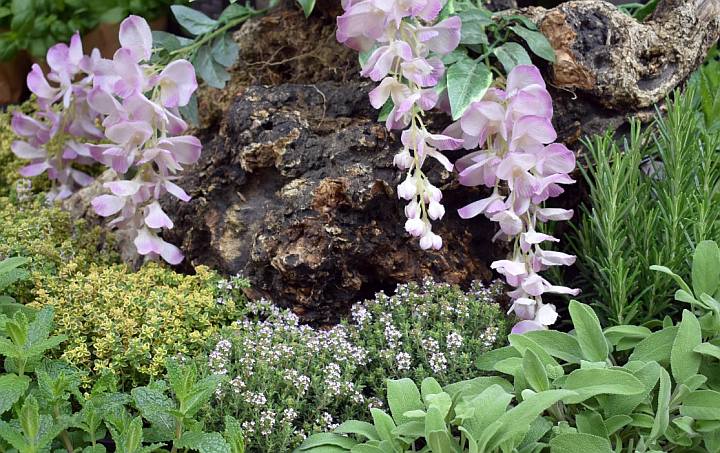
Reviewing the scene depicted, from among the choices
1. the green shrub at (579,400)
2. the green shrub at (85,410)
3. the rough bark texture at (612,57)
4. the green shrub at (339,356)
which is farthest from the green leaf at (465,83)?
the green shrub at (85,410)

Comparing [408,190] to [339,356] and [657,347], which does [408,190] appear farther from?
[657,347]

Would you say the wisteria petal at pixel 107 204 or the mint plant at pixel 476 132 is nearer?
the mint plant at pixel 476 132

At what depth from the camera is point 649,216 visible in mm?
1557

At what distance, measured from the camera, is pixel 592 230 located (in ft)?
5.47

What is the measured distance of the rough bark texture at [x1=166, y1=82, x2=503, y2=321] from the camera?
1.68 m

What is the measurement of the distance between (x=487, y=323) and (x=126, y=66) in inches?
38.3

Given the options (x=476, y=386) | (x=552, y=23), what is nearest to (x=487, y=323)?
(x=476, y=386)

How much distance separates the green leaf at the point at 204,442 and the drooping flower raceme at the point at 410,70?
54 cm

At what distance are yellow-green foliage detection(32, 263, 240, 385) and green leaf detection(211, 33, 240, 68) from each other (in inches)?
23.1

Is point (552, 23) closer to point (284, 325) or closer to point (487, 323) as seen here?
point (487, 323)

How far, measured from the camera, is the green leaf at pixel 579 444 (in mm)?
1092

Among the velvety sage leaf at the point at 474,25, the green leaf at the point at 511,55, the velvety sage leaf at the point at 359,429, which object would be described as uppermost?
the velvety sage leaf at the point at 474,25

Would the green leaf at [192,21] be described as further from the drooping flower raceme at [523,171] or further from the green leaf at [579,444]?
the green leaf at [579,444]

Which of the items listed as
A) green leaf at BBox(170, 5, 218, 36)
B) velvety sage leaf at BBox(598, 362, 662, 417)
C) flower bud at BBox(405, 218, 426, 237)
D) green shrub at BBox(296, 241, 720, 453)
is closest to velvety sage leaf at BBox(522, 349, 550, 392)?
green shrub at BBox(296, 241, 720, 453)
